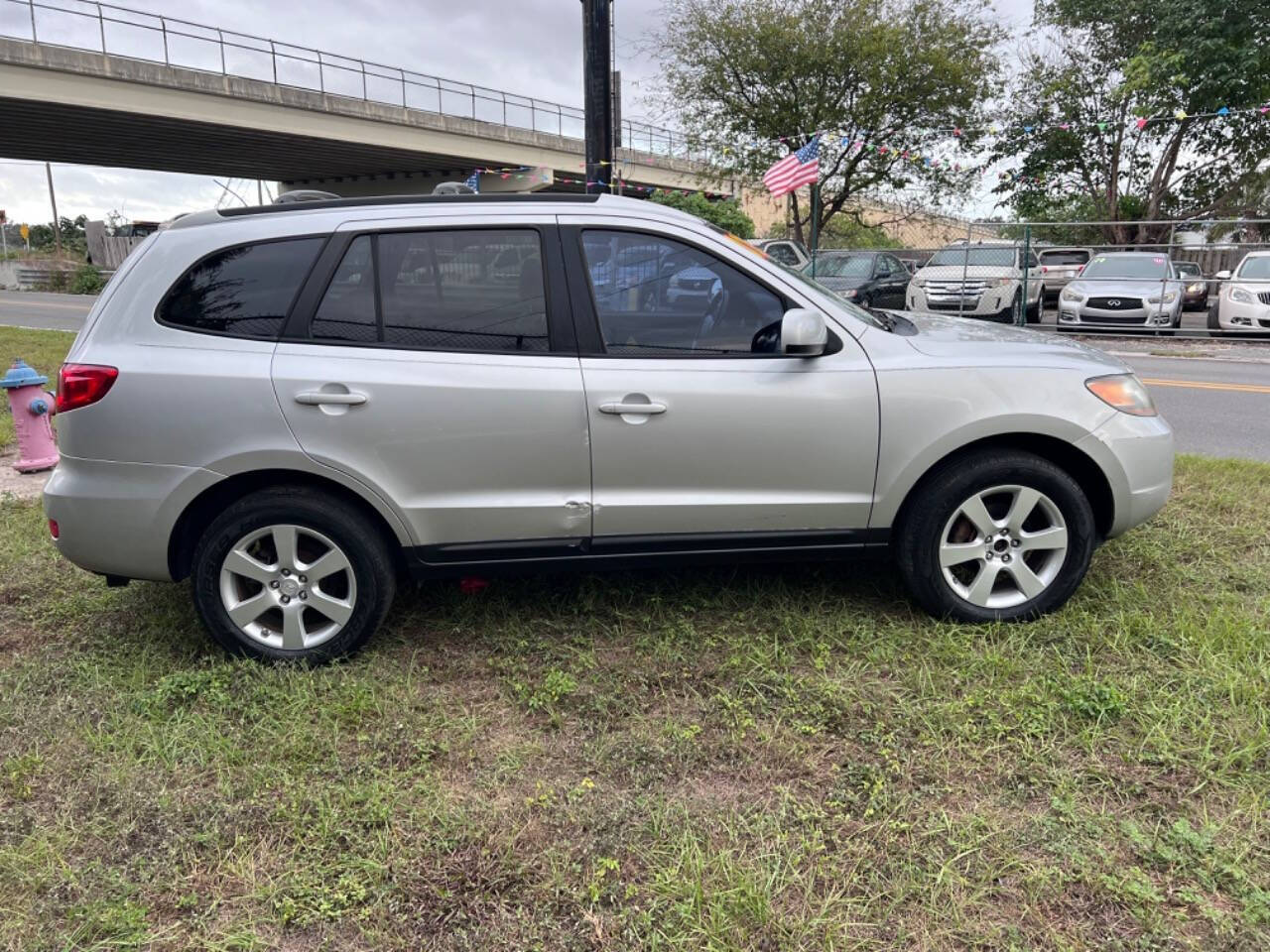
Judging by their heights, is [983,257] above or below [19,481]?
above

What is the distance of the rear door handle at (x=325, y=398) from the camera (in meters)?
3.19

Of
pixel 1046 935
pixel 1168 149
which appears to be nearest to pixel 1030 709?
pixel 1046 935

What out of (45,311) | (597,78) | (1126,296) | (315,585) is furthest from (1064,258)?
(45,311)

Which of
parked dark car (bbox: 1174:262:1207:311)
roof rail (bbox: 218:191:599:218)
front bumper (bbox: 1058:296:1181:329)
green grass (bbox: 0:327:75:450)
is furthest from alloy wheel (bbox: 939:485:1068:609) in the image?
parked dark car (bbox: 1174:262:1207:311)

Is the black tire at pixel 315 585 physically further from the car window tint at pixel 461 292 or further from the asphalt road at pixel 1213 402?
the asphalt road at pixel 1213 402

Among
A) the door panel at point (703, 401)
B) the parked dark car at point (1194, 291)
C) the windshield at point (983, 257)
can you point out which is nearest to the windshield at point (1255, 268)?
the parked dark car at point (1194, 291)

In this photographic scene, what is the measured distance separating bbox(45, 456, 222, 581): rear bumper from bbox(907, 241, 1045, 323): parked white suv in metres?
15.7

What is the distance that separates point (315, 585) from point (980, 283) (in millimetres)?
15852

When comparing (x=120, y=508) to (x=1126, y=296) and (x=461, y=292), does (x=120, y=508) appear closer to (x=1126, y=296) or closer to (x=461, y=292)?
(x=461, y=292)

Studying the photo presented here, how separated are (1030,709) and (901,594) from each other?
3.32 feet

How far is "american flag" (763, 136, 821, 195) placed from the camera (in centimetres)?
1925

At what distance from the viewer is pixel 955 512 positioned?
3.46m

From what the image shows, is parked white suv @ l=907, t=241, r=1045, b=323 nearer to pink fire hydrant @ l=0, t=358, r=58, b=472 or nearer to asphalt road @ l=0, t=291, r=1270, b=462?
asphalt road @ l=0, t=291, r=1270, b=462

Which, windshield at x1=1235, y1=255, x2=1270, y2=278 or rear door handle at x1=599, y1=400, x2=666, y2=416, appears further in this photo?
windshield at x1=1235, y1=255, x2=1270, y2=278
